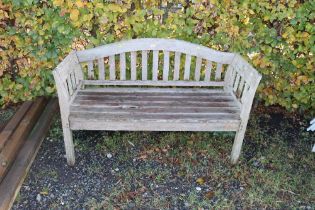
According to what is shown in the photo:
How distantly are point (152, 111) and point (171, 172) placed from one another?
645 millimetres

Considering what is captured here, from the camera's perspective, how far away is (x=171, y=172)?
3338 mm

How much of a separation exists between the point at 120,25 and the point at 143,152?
4.50 feet

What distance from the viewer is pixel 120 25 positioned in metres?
3.62

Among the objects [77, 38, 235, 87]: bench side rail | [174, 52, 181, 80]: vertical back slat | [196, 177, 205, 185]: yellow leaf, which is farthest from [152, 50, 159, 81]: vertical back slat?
[196, 177, 205, 185]: yellow leaf

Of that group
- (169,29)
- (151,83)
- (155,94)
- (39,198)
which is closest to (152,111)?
(155,94)

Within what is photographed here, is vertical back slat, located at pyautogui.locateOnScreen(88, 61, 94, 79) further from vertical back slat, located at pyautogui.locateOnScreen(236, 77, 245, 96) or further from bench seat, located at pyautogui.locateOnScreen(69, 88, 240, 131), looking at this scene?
vertical back slat, located at pyautogui.locateOnScreen(236, 77, 245, 96)

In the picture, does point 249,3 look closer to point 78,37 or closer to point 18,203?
point 78,37

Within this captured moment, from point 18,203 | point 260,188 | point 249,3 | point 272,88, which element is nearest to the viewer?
point 18,203

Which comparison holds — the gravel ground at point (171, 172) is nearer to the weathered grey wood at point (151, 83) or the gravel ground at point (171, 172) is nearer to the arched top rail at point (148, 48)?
the weathered grey wood at point (151, 83)

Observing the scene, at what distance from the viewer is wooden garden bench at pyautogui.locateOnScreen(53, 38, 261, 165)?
3.07 meters

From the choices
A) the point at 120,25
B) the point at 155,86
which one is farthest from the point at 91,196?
A: the point at 120,25

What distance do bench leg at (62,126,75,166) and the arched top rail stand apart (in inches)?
31.8

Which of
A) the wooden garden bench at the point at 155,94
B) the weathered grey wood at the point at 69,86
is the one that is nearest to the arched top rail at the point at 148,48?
the wooden garden bench at the point at 155,94

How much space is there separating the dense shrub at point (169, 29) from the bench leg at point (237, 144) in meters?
0.99
